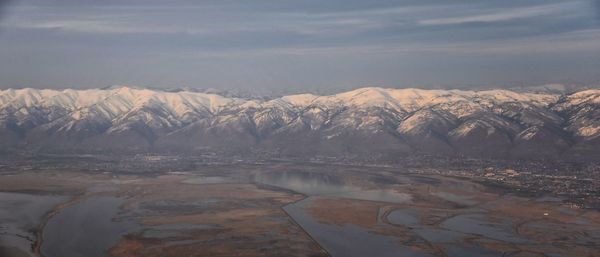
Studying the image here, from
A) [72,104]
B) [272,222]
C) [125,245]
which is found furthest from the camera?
[72,104]

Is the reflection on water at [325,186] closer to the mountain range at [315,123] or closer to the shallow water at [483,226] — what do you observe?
the shallow water at [483,226]

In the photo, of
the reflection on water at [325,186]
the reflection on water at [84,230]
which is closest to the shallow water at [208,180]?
the reflection on water at [325,186]

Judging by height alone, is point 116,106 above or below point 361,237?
above

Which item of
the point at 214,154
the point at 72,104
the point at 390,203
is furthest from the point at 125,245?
the point at 72,104

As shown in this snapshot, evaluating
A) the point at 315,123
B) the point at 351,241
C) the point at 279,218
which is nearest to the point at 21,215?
the point at 279,218

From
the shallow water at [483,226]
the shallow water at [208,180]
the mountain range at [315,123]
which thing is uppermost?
the mountain range at [315,123]

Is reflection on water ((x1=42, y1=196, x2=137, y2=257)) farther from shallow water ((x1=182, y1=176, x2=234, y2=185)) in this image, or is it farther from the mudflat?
shallow water ((x1=182, y1=176, x2=234, y2=185))

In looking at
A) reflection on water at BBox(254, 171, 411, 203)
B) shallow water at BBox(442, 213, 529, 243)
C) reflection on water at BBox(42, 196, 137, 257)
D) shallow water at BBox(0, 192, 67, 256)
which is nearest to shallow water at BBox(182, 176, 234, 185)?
reflection on water at BBox(254, 171, 411, 203)

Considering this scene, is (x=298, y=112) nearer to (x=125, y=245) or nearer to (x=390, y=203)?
(x=390, y=203)
